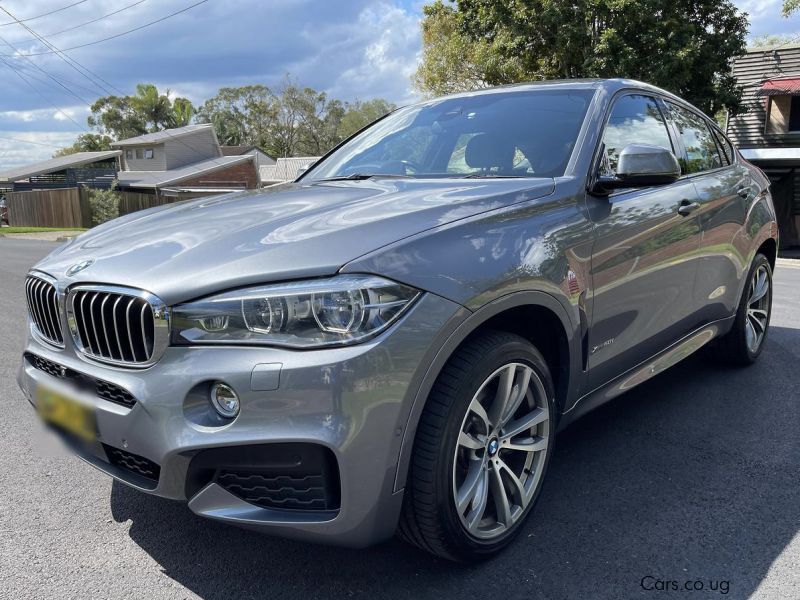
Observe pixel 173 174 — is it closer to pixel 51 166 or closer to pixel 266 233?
pixel 51 166

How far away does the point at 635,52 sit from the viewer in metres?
19.0

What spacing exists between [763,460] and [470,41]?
2155 centimetres

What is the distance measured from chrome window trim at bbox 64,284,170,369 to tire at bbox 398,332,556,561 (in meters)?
0.85

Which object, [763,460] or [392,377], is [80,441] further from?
[763,460]

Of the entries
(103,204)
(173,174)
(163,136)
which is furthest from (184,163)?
(103,204)

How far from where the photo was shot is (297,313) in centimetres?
206

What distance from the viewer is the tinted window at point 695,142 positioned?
4.10 metres

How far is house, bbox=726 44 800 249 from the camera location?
22.4 meters

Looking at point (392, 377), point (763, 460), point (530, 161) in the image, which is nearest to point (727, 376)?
point (763, 460)

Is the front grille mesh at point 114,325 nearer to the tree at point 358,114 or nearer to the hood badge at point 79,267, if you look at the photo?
the hood badge at point 79,267

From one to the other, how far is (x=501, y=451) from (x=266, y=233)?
3.85 feet

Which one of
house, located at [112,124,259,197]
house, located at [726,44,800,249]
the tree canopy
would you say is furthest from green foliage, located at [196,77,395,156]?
house, located at [726,44,800,249]

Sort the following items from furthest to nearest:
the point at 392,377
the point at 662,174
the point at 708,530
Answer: the point at 662,174 < the point at 708,530 < the point at 392,377

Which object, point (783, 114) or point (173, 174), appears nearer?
point (783, 114)
